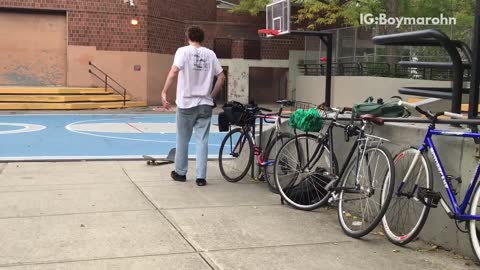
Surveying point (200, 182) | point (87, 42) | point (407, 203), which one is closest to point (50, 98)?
point (87, 42)

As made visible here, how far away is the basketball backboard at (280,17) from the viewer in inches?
336

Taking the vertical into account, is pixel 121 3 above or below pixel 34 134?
above

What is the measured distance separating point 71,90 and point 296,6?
1232 cm

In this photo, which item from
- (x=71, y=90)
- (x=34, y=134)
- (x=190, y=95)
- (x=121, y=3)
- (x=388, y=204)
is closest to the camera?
(x=388, y=204)

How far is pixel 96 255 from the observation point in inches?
168

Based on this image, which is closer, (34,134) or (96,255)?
(96,255)

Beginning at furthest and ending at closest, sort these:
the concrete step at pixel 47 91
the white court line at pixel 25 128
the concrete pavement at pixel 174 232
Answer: the concrete step at pixel 47 91 < the white court line at pixel 25 128 < the concrete pavement at pixel 174 232

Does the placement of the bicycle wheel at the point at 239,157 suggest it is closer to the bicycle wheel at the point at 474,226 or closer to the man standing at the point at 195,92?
the man standing at the point at 195,92

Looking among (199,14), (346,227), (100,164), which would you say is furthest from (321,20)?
(346,227)

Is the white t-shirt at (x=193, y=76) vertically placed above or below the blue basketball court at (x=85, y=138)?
above

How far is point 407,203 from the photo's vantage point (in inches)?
190

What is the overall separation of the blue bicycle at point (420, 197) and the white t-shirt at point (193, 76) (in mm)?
2730

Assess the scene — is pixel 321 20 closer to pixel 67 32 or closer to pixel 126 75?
pixel 126 75

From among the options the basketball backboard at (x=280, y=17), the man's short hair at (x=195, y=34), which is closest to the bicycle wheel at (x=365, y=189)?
the man's short hair at (x=195, y=34)
